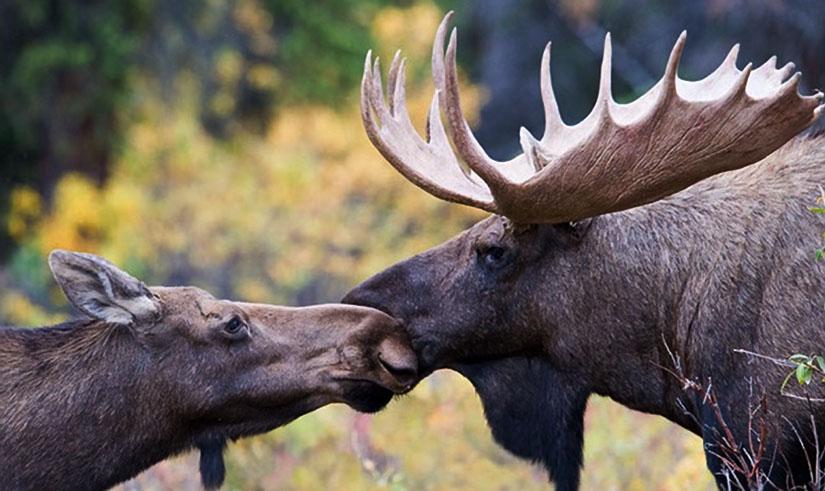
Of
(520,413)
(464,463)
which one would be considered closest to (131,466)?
(520,413)

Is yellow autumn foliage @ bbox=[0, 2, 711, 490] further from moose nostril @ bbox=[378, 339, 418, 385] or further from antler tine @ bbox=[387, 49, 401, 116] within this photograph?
antler tine @ bbox=[387, 49, 401, 116]

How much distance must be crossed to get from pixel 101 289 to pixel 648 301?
6.73 feet

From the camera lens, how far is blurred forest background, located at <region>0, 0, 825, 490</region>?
1798 cm

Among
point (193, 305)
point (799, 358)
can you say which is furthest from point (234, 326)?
point (799, 358)

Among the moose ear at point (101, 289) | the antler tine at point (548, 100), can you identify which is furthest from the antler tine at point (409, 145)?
the moose ear at point (101, 289)

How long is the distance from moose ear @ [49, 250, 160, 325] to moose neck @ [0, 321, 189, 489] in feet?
0.35

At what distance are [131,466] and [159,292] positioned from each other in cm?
69

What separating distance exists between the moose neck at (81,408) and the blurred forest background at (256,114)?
509 cm

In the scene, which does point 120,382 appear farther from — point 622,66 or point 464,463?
point 622,66

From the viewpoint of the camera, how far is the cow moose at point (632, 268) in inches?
239

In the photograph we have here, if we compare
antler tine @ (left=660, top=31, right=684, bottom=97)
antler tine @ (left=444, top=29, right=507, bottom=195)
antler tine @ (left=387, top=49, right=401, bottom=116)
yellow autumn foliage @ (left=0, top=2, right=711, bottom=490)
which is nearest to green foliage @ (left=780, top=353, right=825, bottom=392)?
antler tine @ (left=660, top=31, right=684, bottom=97)

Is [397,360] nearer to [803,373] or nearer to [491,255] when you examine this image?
[491,255]

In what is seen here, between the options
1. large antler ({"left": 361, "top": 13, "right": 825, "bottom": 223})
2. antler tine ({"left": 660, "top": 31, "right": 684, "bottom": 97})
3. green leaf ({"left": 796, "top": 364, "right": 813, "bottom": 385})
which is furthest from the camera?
large antler ({"left": 361, "top": 13, "right": 825, "bottom": 223})

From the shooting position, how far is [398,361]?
6727mm
